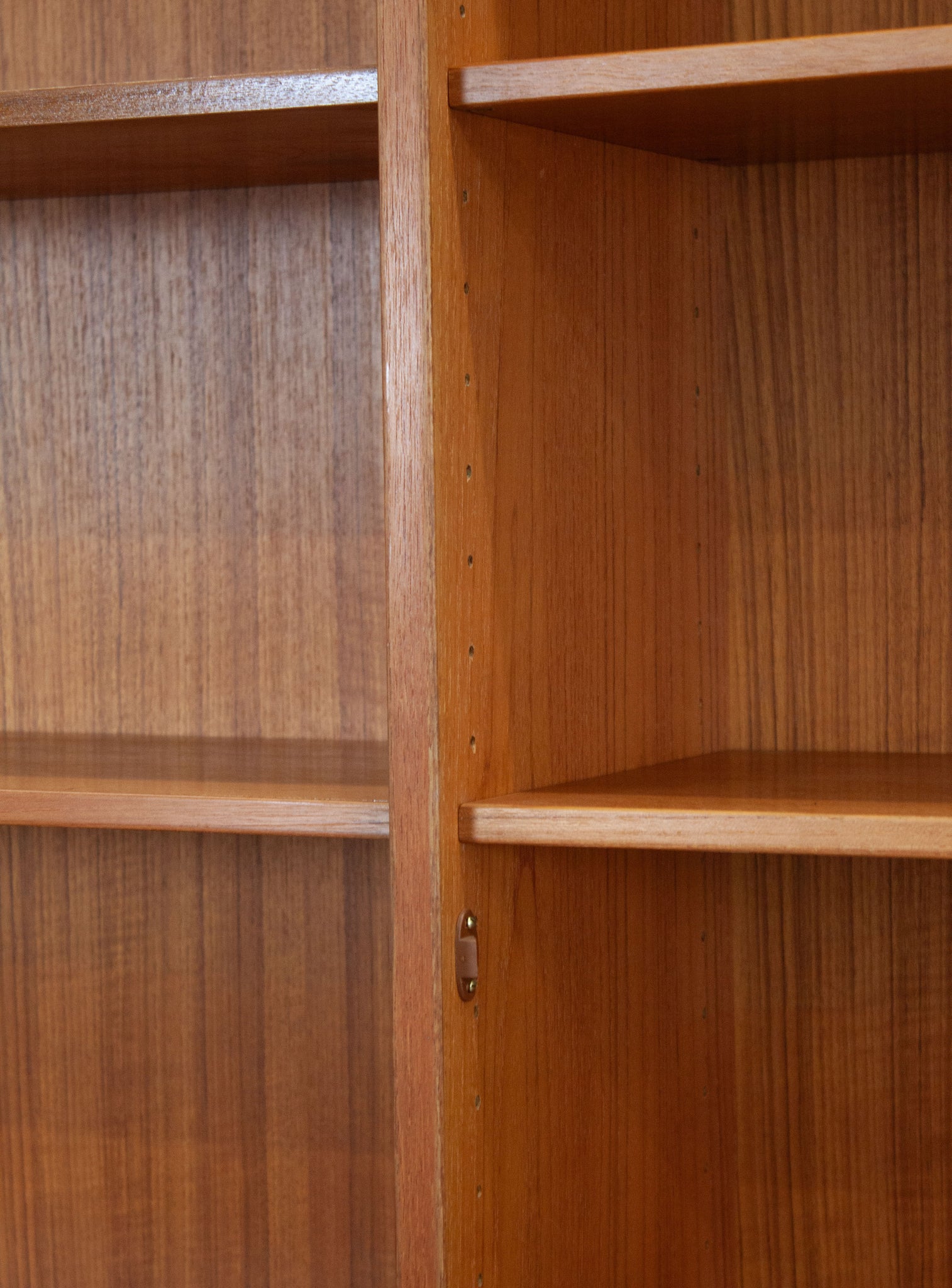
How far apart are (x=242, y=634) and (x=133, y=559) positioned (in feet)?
0.39

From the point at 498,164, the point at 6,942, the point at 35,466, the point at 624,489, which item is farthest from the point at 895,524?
the point at 6,942

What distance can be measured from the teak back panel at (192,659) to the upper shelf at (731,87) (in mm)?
377

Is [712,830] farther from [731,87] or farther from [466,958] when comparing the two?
[731,87]

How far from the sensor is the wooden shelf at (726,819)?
78 cm

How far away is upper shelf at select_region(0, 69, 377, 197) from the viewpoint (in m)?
0.91

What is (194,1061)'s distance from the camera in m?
1.31

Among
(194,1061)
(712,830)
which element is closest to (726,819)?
(712,830)

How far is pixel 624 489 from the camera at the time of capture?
101cm

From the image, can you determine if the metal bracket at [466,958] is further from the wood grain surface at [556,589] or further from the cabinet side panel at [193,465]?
the cabinet side panel at [193,465]

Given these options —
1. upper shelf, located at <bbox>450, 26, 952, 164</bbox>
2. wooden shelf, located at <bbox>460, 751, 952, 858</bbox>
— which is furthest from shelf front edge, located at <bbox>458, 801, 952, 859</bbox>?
upper shelf, located at <bbox>450, 26, 952, 164</bbox>

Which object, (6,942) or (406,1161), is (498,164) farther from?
(6,942)

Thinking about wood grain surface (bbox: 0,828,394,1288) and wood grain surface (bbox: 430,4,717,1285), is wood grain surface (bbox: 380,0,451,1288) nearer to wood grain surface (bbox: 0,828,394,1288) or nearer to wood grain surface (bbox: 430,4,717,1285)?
wood grain surface (bbox: 430,4,717,1285)

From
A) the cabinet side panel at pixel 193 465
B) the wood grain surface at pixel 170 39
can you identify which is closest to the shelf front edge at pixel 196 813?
the cabinet side panel at pixel 193 465

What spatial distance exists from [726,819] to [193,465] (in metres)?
0.66
